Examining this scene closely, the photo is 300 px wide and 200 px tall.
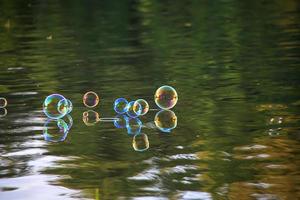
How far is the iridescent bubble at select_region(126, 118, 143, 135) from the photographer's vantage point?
326 inches

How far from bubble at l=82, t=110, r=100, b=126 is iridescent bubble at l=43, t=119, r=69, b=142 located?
0.29 metres

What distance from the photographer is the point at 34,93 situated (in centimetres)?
1105

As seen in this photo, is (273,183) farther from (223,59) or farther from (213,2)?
(213,2)

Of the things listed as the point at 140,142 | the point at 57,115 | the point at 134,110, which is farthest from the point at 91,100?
the point at 140,142

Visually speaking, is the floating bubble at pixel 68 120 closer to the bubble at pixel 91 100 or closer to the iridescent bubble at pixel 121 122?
the bubble at pixel 91 100

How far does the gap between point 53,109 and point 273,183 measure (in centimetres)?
385

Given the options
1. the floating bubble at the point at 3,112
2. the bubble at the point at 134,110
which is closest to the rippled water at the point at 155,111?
the floating bubble at the point at 3,112

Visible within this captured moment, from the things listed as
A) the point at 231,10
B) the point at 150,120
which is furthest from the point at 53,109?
the point at 231,10

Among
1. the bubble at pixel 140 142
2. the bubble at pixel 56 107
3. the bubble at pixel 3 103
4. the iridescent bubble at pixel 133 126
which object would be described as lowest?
the bubble at pixel 140 142

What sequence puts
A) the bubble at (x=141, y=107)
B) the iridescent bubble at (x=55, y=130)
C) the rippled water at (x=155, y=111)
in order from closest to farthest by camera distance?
the rippled water at (x=155, y=111) < the iridescent bubble at (x=55, y=130) < the bubble at (x=141, y=107)

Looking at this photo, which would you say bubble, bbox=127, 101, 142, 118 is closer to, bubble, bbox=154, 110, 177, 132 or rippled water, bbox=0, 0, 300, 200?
rippled water, bbox=0, 0, 300, 200

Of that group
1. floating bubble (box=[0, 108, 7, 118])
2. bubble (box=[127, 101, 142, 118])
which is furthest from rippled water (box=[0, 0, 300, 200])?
bubble (box=[127, 101, 142, 118])

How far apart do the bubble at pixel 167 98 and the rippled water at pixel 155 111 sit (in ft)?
0.80

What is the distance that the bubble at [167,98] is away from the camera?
884 centimetres
